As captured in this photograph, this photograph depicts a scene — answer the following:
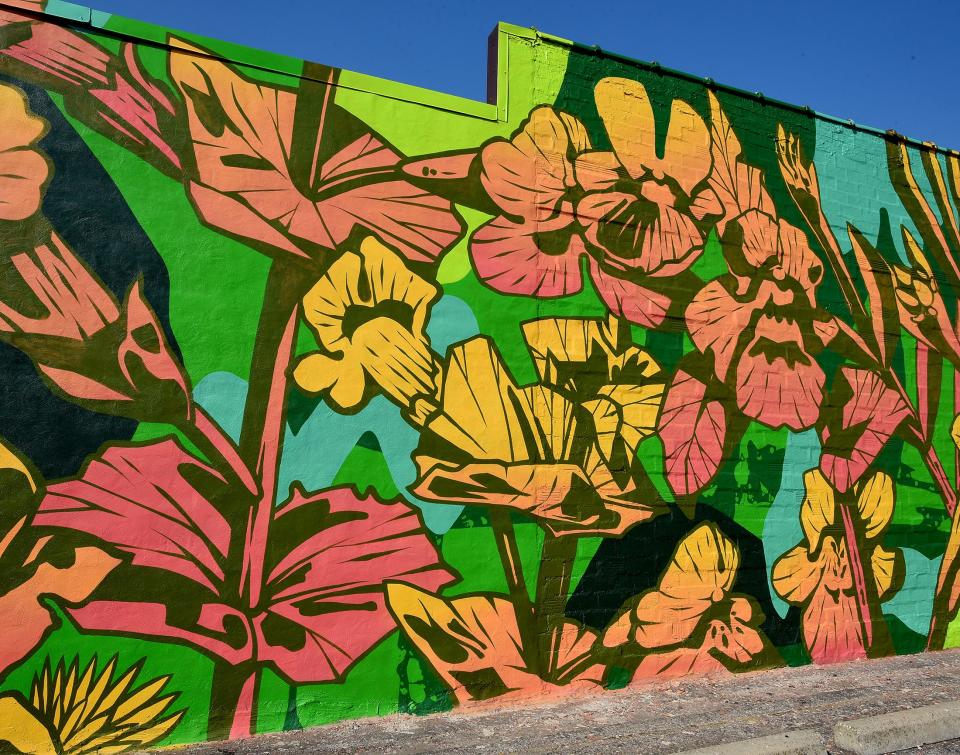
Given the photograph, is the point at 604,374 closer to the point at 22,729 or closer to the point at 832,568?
the point at 832,568

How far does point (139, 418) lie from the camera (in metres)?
4.02

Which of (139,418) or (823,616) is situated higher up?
(139,418)

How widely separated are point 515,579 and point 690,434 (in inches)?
64.0

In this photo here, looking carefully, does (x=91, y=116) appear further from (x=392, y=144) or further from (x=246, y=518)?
(x=246, y=518)

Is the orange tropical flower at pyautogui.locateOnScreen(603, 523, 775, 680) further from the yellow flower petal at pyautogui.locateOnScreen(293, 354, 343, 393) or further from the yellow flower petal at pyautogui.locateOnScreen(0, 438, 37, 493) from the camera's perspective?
the yellow flower petal at pyautogui.locateOnScreen(0, 438, 37, 493)

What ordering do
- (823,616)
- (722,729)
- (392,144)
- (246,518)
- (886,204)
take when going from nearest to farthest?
(246,518)
(722,729)
(392,144)
(823,616)
(886,204)

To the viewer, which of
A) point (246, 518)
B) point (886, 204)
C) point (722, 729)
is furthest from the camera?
point (886, 204)

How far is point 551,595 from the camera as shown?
491 centimetres

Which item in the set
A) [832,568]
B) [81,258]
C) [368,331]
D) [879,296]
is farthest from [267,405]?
[879,296]

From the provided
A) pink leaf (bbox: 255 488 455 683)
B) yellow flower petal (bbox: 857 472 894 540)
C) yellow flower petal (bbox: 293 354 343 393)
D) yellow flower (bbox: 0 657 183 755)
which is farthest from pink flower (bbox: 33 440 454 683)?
yellow flower petal (bbox: 857 472 894 540)

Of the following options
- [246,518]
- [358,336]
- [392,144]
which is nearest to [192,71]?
[392,144]

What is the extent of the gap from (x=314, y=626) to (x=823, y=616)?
150 inches

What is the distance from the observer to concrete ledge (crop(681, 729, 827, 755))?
405 centimetres

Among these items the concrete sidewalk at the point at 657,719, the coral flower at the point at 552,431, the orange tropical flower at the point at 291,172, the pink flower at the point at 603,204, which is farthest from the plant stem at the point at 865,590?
the orange tropical flower at the point at 291,172
